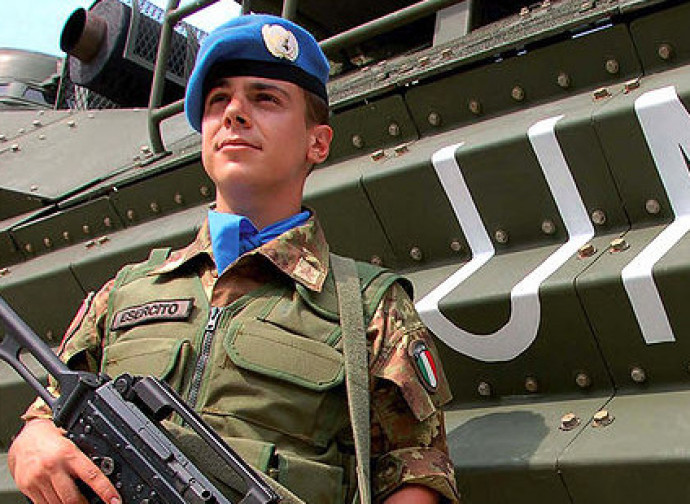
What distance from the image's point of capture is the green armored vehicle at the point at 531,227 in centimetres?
204

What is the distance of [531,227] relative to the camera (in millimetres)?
2439

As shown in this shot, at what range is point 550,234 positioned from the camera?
241 cm

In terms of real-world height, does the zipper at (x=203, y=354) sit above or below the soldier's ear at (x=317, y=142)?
below

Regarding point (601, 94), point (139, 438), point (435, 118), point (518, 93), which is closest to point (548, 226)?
point (601, 94)

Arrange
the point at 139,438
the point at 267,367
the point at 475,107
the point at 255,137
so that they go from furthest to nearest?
1. the point at 475,107
2. the point at 255,137
3. the point at 267,367
4. the point at 139,438

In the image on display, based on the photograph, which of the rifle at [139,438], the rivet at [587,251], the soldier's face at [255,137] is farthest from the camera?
the rivet at [587,251]

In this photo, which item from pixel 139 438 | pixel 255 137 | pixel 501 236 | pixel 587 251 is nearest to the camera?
pixel 139 438

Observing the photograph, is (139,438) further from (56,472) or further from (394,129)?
(394,129)

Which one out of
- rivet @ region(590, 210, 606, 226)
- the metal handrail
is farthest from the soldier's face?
the metal handrail

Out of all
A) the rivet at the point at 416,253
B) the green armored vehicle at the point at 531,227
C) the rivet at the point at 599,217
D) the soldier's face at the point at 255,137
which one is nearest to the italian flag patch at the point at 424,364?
the green armored vehicle at the point at 531,227

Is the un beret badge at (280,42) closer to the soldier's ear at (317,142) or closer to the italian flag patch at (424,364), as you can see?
the soldier's ear at (317,142)

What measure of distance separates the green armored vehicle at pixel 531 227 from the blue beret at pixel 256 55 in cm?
54

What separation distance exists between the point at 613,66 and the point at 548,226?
401mm

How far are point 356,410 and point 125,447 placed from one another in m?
0.37
